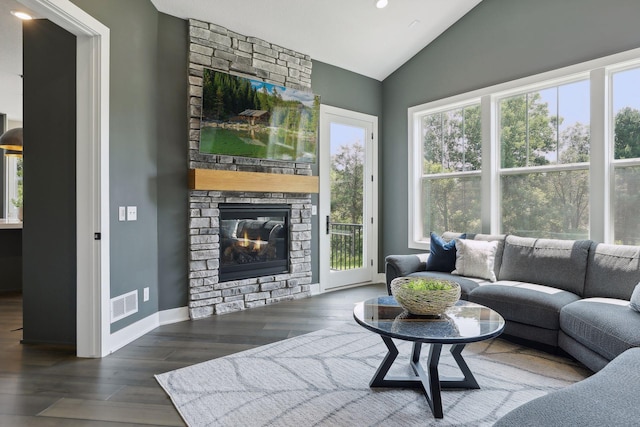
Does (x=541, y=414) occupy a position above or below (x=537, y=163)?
below

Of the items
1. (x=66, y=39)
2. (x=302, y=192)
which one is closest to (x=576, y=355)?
(x=302, y=192)

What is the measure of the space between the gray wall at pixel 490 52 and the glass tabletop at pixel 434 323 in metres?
2.82

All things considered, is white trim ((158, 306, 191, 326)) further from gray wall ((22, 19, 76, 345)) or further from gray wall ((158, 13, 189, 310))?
gray wall ((22, 19, 76, 345))

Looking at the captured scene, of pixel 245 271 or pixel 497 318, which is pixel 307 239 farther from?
pixel 497 318

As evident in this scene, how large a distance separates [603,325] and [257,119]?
3459 mm

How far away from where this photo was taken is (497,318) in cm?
222

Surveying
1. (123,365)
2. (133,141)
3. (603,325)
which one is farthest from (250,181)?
(603,325)

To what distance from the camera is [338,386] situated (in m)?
2.33

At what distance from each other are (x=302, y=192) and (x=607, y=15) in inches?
133

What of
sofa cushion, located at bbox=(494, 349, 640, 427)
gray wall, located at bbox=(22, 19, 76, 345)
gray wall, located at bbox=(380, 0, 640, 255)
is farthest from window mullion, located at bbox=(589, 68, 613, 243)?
gray wall, located at bbox=(22, 19, 76, 345)

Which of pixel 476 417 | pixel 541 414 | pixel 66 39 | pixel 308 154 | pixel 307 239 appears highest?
pixel 66 39

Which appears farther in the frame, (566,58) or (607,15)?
(566,58)

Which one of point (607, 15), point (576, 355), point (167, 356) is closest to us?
point (576, 355)

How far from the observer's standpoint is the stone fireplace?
3.80 metres
